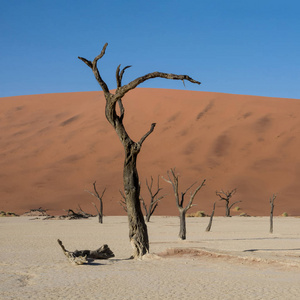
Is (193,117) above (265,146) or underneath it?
above

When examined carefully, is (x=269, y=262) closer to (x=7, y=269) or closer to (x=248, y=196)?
(x=7, y=269)

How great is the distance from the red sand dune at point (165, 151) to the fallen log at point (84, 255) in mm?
30737

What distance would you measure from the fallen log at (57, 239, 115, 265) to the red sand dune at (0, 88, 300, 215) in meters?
30.7

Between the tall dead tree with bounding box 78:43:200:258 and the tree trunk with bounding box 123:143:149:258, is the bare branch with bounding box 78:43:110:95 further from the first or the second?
the tree trunk with bounding box 123:143:149:258

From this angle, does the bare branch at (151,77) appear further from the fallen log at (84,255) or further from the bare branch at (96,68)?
the fallen log at (84,255)

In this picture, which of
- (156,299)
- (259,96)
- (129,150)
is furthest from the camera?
(259,96)

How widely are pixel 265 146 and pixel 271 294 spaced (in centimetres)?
4648

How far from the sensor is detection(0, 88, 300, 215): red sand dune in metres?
45.5

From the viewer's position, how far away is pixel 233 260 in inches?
414

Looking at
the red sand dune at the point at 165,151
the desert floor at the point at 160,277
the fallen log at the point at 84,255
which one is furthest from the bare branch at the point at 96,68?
the red sand dune at the point at 165,151

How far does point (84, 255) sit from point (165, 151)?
141ft

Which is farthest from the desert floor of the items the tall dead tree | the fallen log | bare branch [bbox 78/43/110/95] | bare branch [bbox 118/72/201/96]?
bare branch [bbox 78/43/110/95]

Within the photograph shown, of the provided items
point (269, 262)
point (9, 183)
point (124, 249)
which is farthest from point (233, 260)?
point (9, 183)

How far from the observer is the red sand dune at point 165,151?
45531 millimetres
